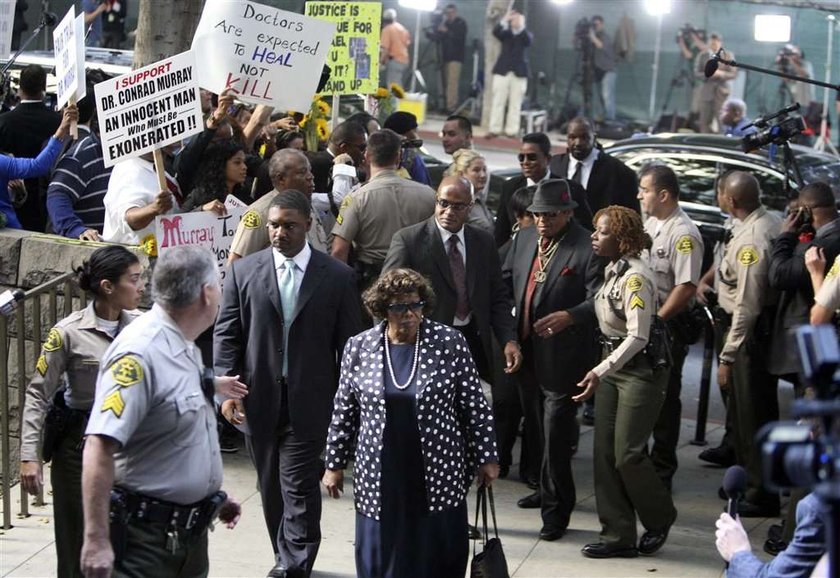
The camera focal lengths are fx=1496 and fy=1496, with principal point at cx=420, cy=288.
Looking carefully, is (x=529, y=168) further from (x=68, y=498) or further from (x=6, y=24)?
(x=68, y=498)

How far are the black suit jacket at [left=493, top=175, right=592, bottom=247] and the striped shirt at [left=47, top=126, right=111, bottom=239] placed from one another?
8.90 feet

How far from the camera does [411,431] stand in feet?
21.9

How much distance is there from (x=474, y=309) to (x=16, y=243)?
117 inches

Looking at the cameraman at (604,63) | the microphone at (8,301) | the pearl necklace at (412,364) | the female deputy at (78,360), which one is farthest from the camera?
the cameraman at (604,63)

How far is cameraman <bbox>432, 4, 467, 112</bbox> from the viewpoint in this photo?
95.4ft

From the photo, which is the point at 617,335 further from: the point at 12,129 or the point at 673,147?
the point at 673,147

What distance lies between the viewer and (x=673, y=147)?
1562cm

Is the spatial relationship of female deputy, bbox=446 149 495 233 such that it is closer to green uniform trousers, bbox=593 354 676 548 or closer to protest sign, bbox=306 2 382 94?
protest sign, bbox=306 2 382 94

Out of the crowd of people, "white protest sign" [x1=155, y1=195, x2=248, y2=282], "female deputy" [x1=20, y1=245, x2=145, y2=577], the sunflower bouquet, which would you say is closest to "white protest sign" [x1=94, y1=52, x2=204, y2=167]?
the crowd of people

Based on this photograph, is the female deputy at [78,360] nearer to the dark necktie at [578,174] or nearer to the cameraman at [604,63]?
the dark necktie at [578,174]

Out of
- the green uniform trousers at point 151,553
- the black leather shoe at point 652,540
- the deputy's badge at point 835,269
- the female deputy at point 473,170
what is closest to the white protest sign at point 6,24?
the female deputy at point 473,170

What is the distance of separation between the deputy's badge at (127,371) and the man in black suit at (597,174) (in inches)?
256

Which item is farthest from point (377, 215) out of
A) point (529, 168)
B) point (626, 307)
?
point (529, 168)

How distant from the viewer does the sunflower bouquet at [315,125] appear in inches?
491
